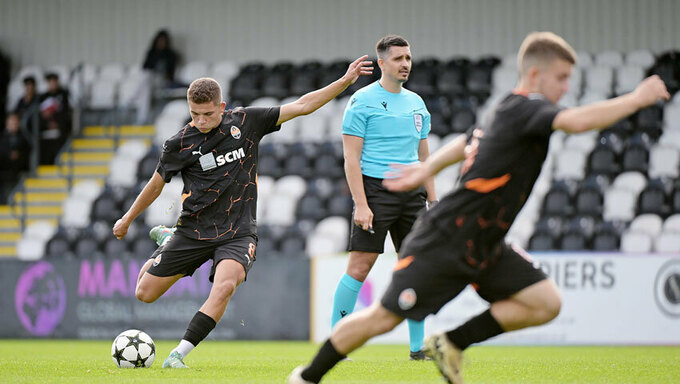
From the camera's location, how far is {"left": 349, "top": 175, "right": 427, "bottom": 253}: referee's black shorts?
720cm

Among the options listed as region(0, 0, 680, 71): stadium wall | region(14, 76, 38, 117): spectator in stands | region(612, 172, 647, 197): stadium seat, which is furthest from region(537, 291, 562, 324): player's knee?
region(14, 76, 38, 117): spectator in stands

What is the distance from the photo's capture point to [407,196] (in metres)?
7.27

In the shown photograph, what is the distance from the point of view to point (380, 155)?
7.33 metres

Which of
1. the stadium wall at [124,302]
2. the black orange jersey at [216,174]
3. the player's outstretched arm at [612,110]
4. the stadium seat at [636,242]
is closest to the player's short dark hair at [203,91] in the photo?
the black orange jersey at [216,174]

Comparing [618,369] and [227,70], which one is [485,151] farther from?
[227,70]

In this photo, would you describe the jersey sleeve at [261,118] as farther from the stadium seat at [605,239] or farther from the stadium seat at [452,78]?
the stadium seat at [452,78]

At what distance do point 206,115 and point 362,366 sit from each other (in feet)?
6.98

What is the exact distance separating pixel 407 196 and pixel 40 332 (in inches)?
293

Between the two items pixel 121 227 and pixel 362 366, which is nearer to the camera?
pixel 121 227

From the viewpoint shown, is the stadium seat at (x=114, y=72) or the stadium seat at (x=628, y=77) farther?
the stadium seat at (x=114, y=72)

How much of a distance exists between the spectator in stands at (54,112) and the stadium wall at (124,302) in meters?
5.17

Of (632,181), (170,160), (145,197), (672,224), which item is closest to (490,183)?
(170,160)

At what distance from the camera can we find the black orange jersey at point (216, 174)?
275 inches

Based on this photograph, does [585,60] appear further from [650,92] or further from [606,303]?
[650,92]
